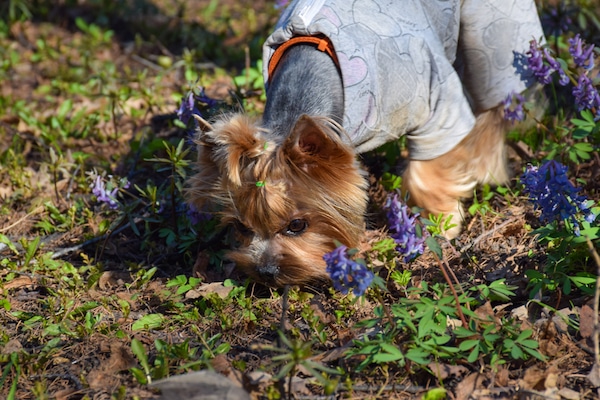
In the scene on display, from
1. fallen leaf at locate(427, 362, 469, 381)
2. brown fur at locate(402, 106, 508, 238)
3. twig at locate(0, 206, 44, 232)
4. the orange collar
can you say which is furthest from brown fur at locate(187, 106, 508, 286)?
twig at locate(0, 206, 44, 232)

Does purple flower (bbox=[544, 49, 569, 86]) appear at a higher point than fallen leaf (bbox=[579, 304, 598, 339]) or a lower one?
higher

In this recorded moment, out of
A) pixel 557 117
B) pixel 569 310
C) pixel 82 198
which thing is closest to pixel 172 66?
pixel 82 198

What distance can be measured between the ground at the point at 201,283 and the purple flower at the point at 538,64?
346 millimetres

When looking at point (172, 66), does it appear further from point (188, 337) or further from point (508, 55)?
point (188, 337)

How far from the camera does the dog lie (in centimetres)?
345

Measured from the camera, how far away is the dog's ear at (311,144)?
3275mm

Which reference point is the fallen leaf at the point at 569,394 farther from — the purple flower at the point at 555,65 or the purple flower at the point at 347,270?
the purple flower at the point at 555,65

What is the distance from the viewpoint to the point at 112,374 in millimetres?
2916

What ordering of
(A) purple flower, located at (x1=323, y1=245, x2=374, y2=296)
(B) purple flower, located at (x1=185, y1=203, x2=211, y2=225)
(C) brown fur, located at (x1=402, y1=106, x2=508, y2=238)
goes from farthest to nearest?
(C) brown fur, located at (x1=402, y1=106, x2=508, y2=238)
(B) purple flower, located at (x1=185, y1=203, x2=211, y2=225)
(A) purple flower, located at (x1=323, y1=245, x2=374, y2=296)

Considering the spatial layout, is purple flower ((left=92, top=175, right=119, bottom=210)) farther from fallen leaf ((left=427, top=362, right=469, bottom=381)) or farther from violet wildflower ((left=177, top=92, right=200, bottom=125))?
fallen leaf ((left=427, top=362, right=469, bottom=381))

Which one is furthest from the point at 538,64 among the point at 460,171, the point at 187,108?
the point at 187,108

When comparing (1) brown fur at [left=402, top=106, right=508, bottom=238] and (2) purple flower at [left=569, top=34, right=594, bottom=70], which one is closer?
(2) purple flower at [left=569, top=34, right=594, bottom=70]

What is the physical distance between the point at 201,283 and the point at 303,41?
4.35 feet

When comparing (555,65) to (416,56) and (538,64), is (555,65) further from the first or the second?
(416,56)
